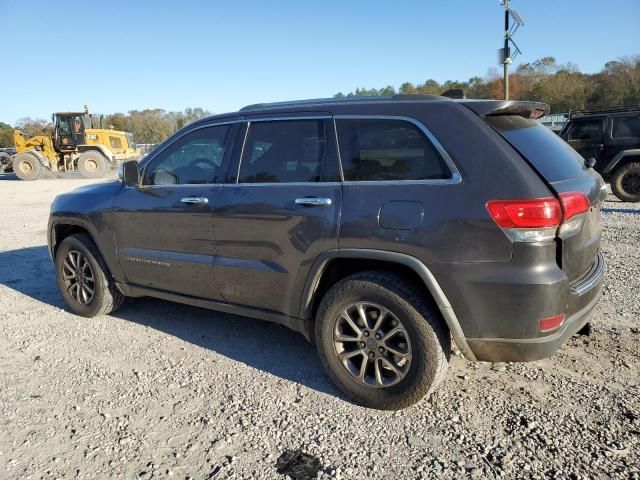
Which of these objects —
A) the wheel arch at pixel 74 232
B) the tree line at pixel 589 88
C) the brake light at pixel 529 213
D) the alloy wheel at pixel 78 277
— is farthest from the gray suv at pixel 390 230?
the tree line at pixel 589 88

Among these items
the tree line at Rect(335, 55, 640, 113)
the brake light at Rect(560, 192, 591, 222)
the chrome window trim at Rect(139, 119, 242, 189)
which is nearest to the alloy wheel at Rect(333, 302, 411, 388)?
the brake light at Rect(560, 192, 591, 222)

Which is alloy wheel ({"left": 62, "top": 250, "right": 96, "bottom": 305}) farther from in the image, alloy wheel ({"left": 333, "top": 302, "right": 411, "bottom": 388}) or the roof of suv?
alloy wheel ({"left": 333, "top": 302, "right": 411, "bottom": 388})

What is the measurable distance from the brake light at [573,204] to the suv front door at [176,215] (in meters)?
2.29

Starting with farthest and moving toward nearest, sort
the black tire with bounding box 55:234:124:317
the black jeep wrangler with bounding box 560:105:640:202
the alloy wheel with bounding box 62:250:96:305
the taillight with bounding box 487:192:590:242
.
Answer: the black jeep wrangler with bounding box 560:105:640:202 < the alloy wheel with bounding box 62:250:96:305 < the black tire with bounding box 55:234:124:317 < the taillight with bounding box 487:192:590:242

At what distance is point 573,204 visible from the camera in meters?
2.66

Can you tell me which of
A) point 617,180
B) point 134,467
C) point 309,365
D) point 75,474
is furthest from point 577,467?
point 617,180

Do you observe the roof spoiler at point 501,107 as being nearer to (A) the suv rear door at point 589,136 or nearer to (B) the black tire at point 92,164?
(A) the suv rear door at point 589,136

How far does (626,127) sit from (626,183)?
→ 1220 mm

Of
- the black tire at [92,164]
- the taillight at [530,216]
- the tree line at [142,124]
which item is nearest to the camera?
the taillight at [530,216]

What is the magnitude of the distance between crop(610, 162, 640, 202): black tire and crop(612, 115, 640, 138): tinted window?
699 mm

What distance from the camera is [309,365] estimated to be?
12.0 ft

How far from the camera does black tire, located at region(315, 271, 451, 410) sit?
2801 millimetres

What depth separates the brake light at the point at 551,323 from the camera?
2592mm

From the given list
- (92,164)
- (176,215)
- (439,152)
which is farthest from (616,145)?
(92,164)
